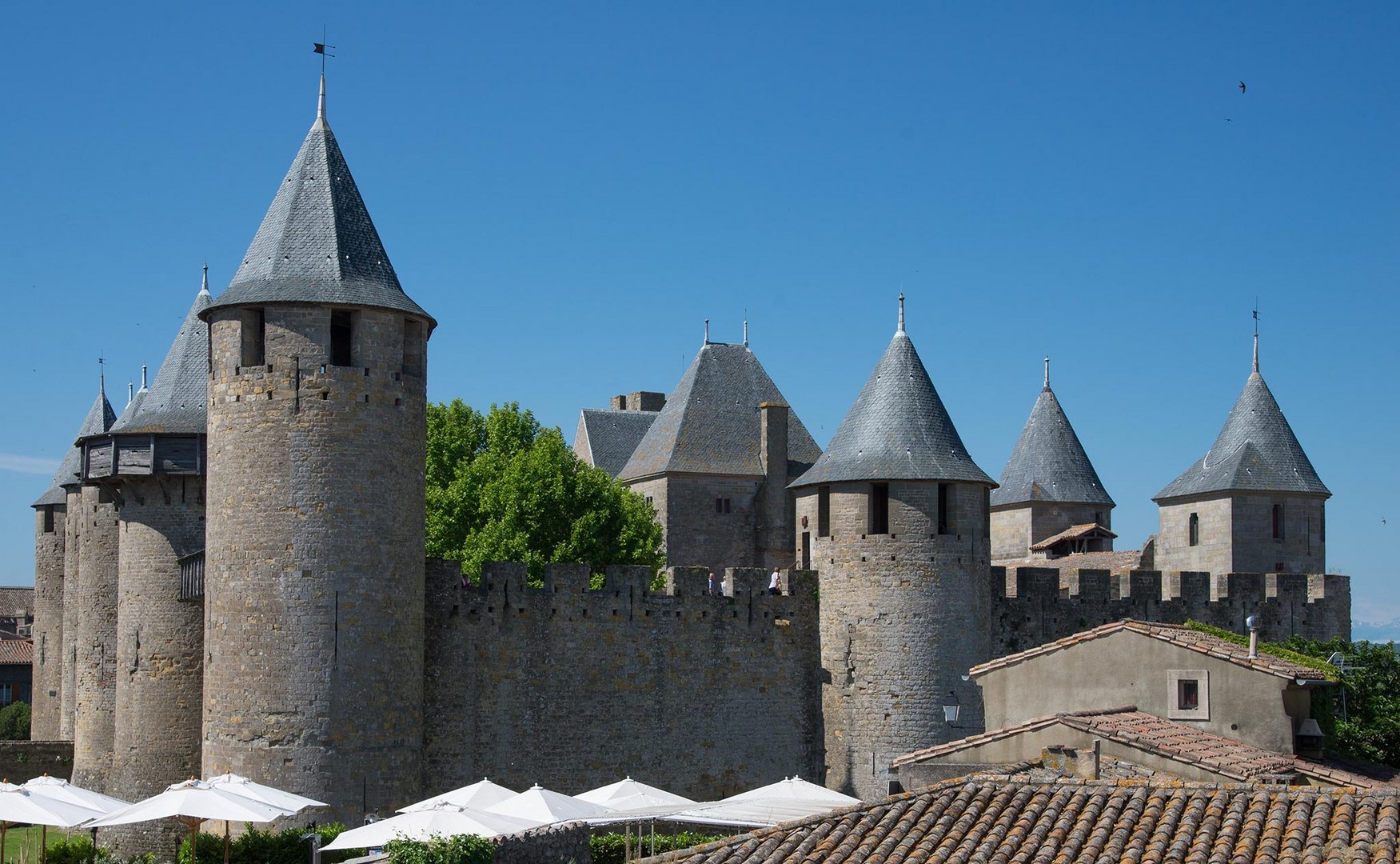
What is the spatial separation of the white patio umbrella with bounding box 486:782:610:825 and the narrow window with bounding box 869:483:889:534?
9.46 metres

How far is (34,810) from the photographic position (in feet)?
72.6

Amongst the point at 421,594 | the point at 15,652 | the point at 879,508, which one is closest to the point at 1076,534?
the point at 879,508

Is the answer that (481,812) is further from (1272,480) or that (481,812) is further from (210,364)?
(1272,480)

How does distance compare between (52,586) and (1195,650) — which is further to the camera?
(52,586)

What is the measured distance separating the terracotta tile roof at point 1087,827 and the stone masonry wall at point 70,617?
20.7 metres

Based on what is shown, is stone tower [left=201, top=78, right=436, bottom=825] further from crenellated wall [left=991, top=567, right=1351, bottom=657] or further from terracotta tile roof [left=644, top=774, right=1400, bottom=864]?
crenellated wall [left=991, top=567, right=1351, bottom=657]

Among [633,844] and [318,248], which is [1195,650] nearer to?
[633,844]

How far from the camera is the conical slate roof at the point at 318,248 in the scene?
25281mm

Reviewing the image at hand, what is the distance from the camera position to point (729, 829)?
2650cm

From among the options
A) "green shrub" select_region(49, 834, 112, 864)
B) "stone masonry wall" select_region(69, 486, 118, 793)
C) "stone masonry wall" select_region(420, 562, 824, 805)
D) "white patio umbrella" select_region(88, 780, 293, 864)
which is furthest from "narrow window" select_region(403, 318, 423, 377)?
"stone masonry wall" select_region(69, 486, 118, 793)

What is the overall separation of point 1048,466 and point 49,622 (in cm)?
2544

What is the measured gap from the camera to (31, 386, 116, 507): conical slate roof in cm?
3797

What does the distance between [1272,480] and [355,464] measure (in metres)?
22.2

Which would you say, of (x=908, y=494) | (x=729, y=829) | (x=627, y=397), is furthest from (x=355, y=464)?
(x=627, y=397)
